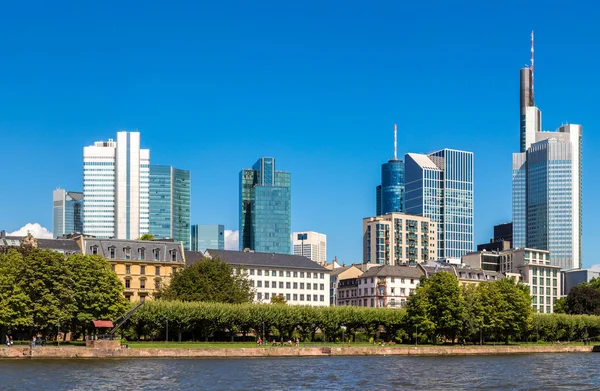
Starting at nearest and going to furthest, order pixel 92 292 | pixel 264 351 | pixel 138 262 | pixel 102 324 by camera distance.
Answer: pixel 102 324 < pixel 264 351 < pixel 92 292 < pixel 138 262

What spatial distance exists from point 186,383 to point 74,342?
170 ft

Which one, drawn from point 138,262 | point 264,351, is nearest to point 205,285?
point 264,351

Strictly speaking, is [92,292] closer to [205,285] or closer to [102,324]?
[102,324]

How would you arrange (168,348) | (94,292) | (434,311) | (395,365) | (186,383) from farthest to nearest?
(434,311)
(94,292)
(168,348)
(395,365)
(186,383)

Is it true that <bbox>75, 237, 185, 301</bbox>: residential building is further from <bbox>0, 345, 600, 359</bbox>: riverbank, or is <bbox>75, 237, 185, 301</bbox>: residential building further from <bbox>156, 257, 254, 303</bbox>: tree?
<bbox>0, 345, 600, 359</bbox>: riverbank

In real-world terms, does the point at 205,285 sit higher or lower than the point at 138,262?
lower

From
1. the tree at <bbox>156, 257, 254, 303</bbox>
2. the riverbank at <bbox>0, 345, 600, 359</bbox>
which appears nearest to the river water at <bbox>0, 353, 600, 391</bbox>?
the riverbank at <bbox>0, 345, 600, 359</bbox>

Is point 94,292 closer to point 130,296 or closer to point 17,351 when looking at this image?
point 17,351

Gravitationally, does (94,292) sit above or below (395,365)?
above

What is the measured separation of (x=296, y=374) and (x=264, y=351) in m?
32.4

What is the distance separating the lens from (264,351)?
415 feet

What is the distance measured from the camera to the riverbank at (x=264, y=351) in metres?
113

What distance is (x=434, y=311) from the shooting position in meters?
151

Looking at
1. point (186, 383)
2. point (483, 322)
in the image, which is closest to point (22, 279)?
point (186, 383)
